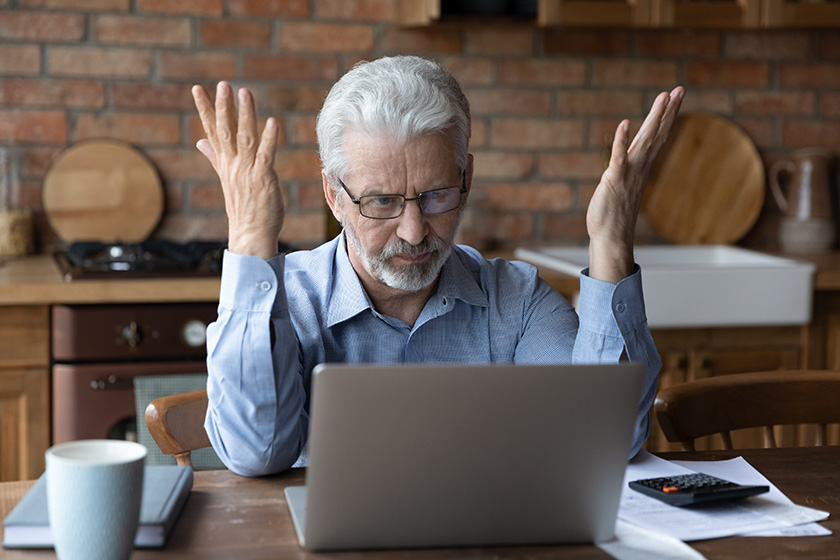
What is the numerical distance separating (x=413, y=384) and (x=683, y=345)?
1.76 metres

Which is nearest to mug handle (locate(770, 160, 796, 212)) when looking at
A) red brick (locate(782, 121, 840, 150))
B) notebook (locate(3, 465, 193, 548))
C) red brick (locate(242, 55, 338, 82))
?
red brick (locate(782, 121, 840, 150))

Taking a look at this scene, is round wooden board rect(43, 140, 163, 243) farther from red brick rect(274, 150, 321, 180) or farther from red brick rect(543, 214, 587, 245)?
red brick rect(543, 214, 587, 245)

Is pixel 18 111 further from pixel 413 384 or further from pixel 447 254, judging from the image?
pixel 413 384

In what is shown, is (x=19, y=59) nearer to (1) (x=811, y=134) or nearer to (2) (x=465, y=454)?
(2) (x=465, y=454)

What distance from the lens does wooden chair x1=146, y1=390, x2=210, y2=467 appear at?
4.25 feet

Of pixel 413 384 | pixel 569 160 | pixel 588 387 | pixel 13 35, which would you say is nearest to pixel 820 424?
pixel 588 387

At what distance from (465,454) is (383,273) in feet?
1.79

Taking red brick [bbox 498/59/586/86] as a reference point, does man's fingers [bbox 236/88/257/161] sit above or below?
below

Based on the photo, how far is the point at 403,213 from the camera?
4.53 ft

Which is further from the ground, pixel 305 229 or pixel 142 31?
pixel 142 31

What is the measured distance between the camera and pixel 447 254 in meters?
1.44

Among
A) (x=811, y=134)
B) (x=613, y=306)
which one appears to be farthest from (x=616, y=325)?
(x=811, y=134)

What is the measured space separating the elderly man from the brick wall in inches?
54.5

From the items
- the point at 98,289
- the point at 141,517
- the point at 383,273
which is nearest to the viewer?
the point at 141,517
